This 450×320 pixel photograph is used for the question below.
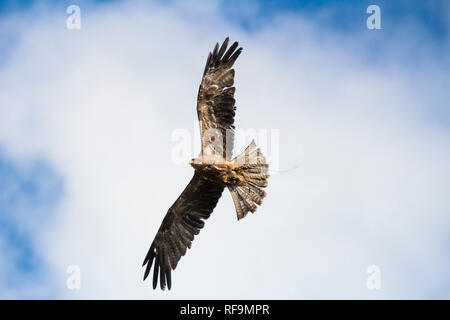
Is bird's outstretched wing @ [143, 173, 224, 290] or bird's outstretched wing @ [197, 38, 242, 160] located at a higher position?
bird's outstretched wing @ [197, 38, 242, 160]

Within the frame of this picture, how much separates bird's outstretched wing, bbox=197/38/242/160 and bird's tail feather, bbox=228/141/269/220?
13.7 inches

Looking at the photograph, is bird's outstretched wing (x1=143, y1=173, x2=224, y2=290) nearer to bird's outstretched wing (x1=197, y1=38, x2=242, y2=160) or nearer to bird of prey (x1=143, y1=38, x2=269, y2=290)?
bird of prey (x1=143, y1=38, x2=269, y2=290)

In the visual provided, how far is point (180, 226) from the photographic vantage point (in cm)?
1359

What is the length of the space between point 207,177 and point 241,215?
37.1 inches

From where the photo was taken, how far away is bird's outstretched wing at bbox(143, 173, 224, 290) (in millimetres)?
13234

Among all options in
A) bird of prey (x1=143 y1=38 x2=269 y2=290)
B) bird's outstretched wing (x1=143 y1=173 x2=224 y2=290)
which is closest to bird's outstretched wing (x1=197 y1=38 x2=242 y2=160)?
bird of prey (x1=143 y1=38 x2=269 y2=290)

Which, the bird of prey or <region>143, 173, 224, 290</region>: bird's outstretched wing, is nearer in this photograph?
the bird of prey

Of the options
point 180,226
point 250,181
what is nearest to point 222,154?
point 250,181

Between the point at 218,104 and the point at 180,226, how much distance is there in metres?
2.66

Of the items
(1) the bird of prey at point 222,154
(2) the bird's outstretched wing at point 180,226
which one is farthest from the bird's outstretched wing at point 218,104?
(2) the bird's outstretched wing at point 180,226

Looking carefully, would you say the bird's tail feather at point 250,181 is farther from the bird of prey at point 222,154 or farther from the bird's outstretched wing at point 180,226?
the bird's outstretched wing at point 180,226
